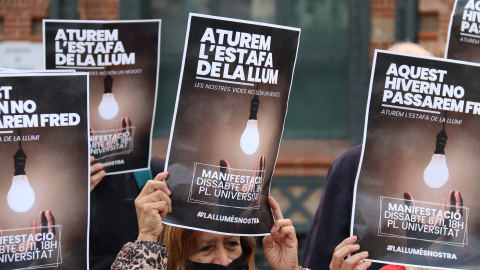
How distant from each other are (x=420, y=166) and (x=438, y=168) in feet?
0.20

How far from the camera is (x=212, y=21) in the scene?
2.82 m

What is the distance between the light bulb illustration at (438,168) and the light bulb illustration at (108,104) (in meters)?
1.35

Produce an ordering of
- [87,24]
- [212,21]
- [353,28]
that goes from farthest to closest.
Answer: [353,28] < [87,24] < [212,21]

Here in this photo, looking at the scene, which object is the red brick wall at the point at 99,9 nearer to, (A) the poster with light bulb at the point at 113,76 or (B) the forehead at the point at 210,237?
(A) the poster with light bulb at the point at 113,76

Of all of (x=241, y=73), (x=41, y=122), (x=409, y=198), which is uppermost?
(x=241, y=73)

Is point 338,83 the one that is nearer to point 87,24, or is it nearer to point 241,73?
point 87,24

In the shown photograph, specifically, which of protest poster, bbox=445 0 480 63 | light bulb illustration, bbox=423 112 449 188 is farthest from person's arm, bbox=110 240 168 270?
protest poster, bbox=445 0 480 63

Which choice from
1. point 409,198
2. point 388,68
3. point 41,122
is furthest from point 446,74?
point 41,122

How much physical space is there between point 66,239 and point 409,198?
3.89 ft

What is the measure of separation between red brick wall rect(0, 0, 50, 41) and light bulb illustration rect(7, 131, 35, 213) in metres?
4.83

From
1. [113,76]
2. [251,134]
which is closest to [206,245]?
[251,134]

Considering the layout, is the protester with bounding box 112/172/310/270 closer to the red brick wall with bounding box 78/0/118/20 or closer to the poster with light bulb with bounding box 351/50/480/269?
the poster with light bulb with bounding box 351/50/480/269

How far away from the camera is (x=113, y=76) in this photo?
3.56m

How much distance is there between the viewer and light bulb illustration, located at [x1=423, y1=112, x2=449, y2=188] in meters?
2.89
